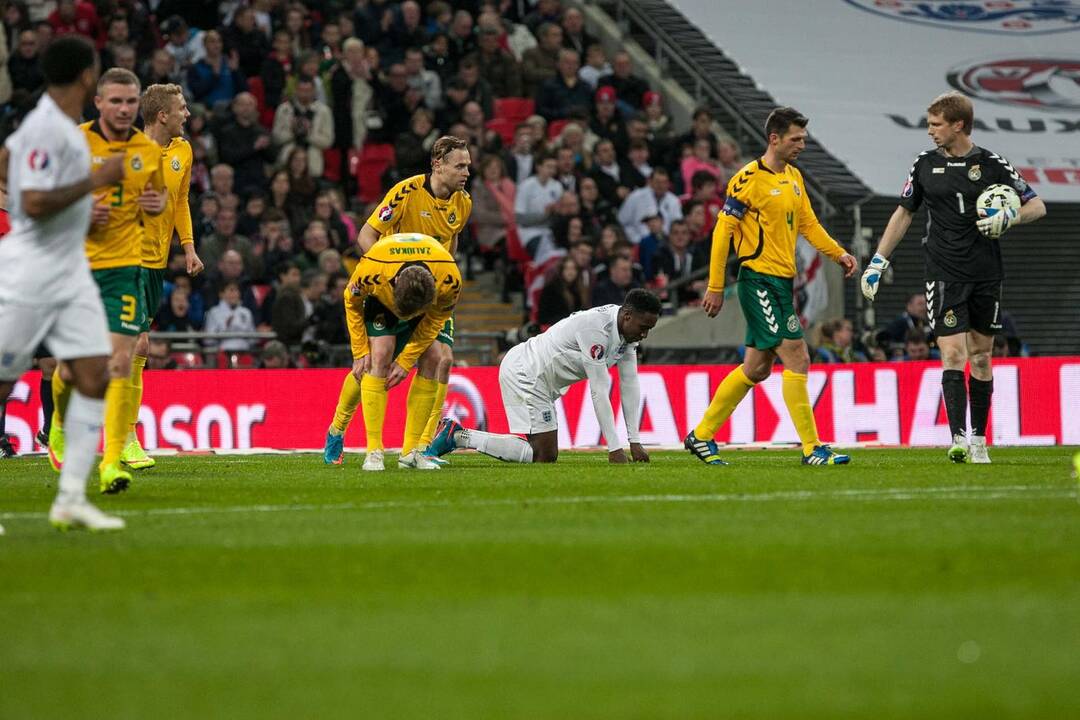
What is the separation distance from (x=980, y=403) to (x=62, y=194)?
745 cm

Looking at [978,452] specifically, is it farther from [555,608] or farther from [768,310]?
[555,608]

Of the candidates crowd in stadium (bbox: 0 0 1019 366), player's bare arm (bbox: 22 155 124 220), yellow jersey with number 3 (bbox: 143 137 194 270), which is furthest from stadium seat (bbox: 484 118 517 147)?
player's bare arm (bbox: 22 155 124 220)

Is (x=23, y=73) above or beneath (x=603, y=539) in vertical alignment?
above

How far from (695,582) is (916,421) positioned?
40.1ft

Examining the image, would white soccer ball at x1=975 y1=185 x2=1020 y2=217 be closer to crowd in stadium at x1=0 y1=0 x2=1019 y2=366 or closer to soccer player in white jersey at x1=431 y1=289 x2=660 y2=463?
soccer player in white jersey at x1=431 y1=289 x2=660 y2=463

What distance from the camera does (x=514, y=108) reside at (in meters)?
23.1

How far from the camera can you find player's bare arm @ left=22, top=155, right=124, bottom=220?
6641mm

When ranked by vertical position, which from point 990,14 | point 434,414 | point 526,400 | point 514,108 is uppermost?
point 990,14

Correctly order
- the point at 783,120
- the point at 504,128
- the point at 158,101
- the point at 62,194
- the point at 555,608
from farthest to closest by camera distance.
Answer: the point at 504,128 < the point at 783,120 < the point at 158,101 < the point at 62,194 < the point at 555,608

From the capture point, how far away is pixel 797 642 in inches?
171

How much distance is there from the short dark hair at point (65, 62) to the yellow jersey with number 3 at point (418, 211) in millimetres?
5439

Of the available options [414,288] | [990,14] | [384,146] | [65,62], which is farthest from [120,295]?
[990,14]

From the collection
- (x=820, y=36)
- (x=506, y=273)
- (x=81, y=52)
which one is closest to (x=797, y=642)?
(x=81, y=52)

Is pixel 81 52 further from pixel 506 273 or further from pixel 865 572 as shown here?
pixel 506 273
